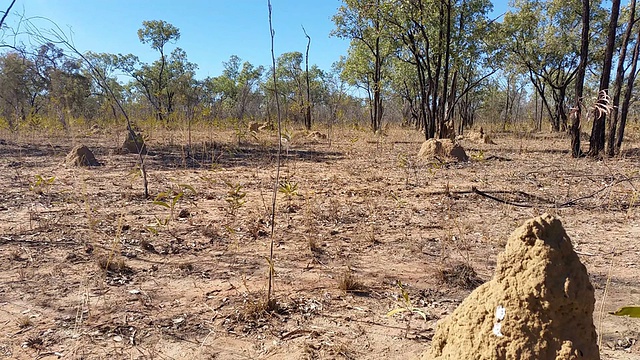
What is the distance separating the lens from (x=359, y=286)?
9.34ft

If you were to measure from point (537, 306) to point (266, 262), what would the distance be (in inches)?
93.0

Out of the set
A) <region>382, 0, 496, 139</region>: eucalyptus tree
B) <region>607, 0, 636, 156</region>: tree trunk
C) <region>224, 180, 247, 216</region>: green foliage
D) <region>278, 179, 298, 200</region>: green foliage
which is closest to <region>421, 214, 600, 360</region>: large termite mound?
<region>224, 180, 247, 216</region>: green foliage

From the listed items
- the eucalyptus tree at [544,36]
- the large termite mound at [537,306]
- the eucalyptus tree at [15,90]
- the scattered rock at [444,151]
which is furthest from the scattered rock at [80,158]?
the eucalyptus tree at [544,36]

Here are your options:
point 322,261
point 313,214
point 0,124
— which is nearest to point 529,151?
point 313,214

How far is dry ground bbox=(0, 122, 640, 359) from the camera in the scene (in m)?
2.23

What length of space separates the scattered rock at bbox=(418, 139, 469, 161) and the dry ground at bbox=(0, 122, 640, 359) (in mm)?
2445

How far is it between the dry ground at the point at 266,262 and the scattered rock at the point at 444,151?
245 centimetres

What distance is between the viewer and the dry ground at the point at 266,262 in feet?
7.32

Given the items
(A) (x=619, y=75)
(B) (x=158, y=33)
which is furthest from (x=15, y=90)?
(A) (x=619, y=75)

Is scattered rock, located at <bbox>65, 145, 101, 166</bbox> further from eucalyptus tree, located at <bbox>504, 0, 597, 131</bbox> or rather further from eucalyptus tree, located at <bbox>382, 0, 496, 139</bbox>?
eucalyptus tree, located at <bbox>504, 0, 597, 131</bbox>

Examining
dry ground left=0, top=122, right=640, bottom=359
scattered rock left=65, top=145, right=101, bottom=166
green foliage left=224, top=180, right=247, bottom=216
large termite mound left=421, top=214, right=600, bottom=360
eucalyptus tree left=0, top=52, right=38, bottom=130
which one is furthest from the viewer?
eucalyptus tree left=0, top=52, right=38, bottom=130

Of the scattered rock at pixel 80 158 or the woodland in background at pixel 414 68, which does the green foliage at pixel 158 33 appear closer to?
the woodland in background at pixel 414 68

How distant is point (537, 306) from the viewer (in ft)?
4.25

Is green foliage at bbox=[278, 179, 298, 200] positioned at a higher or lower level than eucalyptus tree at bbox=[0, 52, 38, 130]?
lower
